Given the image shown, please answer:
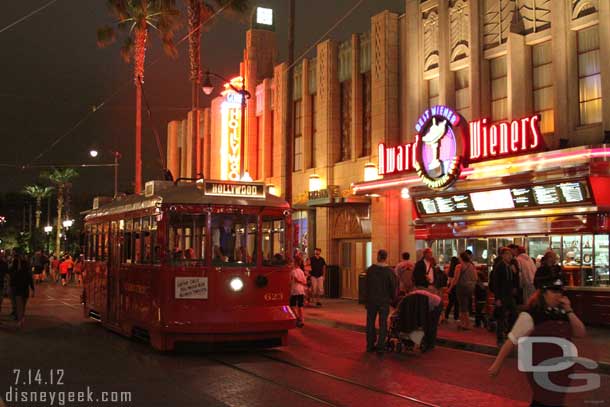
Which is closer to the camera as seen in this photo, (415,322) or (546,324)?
(546,324)

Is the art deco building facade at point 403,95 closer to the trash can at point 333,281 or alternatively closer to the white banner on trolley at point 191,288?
the trash can at point 333,281

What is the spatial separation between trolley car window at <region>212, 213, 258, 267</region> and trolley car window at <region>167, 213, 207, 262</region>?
0.72 feet

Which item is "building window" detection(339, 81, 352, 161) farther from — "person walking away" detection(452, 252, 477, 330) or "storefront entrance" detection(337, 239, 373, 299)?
"person walking away" detection(452, 252, 477, 330)

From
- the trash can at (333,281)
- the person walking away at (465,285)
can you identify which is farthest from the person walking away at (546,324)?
the trash can at (333,281)

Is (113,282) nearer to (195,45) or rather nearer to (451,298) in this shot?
(451,298)

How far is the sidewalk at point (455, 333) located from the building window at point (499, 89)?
19.5 feet

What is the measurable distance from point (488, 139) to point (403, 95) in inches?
232

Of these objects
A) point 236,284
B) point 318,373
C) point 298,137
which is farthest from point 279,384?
point 298,137

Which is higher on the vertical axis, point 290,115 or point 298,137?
point 298,137

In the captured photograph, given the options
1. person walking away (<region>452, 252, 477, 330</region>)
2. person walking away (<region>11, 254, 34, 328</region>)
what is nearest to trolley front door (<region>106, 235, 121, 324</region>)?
person walking away (<region>11, 254, 34, 328</region>)

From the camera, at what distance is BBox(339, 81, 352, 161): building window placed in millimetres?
26453

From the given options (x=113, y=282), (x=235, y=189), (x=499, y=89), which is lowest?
(x=113, y=282)

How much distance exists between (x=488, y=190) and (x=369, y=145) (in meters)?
6.62

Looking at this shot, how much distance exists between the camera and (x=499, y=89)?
20297 mm
